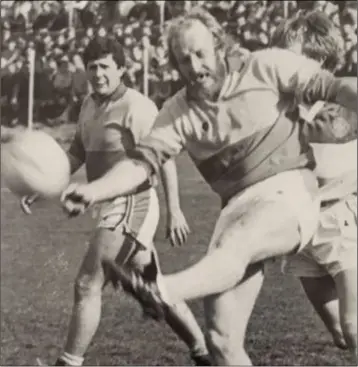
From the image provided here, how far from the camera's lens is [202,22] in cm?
278

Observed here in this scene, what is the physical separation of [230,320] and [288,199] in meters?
0.36

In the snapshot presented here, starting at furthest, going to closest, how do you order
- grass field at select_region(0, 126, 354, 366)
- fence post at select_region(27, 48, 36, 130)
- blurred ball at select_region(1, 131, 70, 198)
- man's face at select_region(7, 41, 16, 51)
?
man's face at select_region(7, 41, 16, 51) < fence post at select_region(27, 48, 36, 130) < grass field at select_region(0, 126, 354, 366) < blurred ball at select_region(1, 131, 70, 198)

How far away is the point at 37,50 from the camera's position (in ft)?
10.1

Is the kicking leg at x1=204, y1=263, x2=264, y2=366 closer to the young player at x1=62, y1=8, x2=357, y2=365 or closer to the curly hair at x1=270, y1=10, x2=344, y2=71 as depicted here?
the young player at x1=62, y1=8, x2=357, y2=365

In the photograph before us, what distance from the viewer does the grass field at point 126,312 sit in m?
2.76

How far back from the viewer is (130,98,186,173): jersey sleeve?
108 inches

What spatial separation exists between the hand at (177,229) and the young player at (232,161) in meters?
0.08

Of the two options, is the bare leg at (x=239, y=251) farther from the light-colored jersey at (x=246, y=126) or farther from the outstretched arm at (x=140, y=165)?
the outstretched arm at (x=140, y=165)

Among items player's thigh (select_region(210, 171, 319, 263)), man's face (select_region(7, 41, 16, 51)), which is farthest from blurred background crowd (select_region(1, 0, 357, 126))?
player's thigh (select_region(210, 171, 319, 263))

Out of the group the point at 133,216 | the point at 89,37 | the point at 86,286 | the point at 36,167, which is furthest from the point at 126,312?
the point at 89,37

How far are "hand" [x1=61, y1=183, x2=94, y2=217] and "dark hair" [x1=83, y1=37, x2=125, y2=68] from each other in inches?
14.9

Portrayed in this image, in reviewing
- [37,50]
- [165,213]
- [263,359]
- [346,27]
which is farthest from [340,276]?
[37,50]

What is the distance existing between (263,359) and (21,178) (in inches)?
32.2

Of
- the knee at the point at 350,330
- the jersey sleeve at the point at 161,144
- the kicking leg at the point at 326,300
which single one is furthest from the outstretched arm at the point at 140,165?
the knee at the point at 350,330
